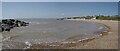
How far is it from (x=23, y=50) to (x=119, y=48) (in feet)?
19.9

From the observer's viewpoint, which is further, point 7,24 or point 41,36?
point 7,24

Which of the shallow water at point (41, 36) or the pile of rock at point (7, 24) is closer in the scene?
the shallow water at point (41, 36)

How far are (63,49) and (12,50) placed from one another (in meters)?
3.24

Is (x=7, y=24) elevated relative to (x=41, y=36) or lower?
lower

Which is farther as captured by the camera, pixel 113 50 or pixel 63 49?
pixel 63 49

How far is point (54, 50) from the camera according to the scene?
1634cm

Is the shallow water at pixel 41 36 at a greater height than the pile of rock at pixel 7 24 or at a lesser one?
greater

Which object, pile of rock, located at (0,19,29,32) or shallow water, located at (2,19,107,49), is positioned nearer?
shallow water, located at (2,19,107,49)

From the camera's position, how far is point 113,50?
15625 millimetres

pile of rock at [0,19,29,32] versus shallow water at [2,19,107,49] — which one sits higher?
shallow water at [2,19,107,49]

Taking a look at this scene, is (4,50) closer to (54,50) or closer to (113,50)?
(54,50)

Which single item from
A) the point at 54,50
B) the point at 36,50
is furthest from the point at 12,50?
the point at 54,50

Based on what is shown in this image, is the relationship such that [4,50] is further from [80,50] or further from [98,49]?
[98,49]

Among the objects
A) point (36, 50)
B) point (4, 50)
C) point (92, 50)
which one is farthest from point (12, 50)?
point (92, 50)
